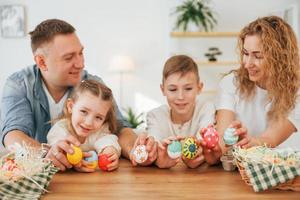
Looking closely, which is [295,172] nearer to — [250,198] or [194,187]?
[250,198]

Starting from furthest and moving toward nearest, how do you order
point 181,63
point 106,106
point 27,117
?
point 27,117 < point 181,63 < point 106,106

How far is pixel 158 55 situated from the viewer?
6539 millimetres

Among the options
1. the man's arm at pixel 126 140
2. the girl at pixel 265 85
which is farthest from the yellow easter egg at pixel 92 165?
the girl at pixel 265 85

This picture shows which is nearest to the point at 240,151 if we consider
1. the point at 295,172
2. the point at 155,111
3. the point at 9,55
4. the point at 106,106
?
the point at 295,172

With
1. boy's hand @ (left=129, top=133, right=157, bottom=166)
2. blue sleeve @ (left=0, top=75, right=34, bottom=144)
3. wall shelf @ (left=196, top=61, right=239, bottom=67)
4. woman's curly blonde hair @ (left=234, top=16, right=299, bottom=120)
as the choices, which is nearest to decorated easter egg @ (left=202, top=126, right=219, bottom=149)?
boy's hand @ (left=129, top=133, right=157, bottom=166)

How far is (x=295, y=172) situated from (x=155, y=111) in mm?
854

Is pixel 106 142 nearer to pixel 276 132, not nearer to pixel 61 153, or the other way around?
pixel 61 153

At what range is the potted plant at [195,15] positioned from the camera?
5.97m

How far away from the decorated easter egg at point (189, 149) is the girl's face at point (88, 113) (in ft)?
1.14

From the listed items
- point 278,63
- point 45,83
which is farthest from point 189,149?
point 45,83

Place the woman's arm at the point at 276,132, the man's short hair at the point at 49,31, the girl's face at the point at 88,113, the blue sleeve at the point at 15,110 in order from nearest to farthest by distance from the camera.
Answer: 1. the girl's face at the point at 88,113
2. the woman's arm at the point at 276,132
3. the blue sleeve at the point at 15,110
4. the man's short hair at the point at 49,31

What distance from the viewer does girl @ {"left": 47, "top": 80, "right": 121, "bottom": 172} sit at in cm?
160

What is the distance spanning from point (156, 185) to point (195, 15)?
4951mm

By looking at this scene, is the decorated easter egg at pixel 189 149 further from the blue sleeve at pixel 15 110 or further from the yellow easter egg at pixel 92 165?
the blue sleeve at pixel 15 110
